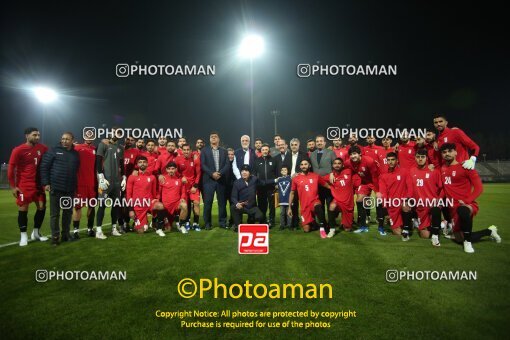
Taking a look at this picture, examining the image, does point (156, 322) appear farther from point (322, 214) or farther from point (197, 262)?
point (322, 214)

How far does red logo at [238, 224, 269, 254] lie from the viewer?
17.2 feet

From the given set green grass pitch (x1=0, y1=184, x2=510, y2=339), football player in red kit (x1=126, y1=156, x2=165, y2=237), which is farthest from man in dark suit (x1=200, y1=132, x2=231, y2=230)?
green grass pitch (x1=0, y1=184, x2=510, y2=339)

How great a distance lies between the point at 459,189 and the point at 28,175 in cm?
869

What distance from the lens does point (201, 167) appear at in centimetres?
798

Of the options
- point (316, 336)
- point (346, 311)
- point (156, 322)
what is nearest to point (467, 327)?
point (346, 311)

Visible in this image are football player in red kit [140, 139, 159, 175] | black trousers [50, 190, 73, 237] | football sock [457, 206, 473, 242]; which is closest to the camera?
football sock [457, 206, 473, 242]

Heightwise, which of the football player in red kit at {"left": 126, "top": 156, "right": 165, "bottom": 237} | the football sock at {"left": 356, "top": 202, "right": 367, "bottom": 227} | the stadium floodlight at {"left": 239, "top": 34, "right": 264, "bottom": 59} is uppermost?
the stadium floodlight at {"left": 239, "top": 34, "right": 264, "bottom": 59}

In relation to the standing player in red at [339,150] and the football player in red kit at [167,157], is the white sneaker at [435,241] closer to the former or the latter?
the standing player in red at [339,150]

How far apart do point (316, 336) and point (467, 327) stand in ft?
4.43

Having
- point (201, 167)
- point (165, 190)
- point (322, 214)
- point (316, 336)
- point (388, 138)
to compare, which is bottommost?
point (316, 336)

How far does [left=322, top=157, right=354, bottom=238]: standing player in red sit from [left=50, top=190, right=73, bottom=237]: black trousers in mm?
5541

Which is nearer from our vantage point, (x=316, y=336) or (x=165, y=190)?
(x=316, y=336)

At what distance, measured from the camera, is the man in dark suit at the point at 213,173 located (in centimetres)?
782

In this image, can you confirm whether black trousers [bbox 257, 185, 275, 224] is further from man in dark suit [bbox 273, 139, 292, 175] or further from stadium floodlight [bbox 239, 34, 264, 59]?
stadium floodlight [bbox 239, 34, 264, 59]
